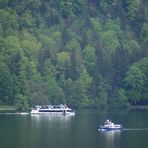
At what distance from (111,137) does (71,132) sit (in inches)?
179

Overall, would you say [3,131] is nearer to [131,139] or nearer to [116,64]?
[131,139]

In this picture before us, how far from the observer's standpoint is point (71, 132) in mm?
119438

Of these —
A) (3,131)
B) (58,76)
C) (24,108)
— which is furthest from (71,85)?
(3,131)

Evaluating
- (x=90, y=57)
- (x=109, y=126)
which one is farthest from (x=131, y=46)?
(x=109, y=126)

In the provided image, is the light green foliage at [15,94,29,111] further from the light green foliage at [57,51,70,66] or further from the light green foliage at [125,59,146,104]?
the light green foliage at [125,59,146,104]

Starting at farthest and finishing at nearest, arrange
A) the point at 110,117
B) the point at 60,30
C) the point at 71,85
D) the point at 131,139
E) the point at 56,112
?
the point at 60,30 < the point at 71,85 < the point at 56,112 < the point at 110,117 < the point at 131,139

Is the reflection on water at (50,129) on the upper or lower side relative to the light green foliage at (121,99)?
lower

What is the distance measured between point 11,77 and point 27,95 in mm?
3940

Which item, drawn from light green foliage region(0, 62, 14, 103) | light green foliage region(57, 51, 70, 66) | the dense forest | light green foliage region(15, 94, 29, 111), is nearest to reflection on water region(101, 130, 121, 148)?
light green foliage region(15, 94, 29, 111)

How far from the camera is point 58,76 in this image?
179m

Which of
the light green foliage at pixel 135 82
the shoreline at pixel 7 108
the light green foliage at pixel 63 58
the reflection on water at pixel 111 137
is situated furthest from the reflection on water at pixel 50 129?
the light green foliage at pixel 63 58

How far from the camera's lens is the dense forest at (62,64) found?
170 metres

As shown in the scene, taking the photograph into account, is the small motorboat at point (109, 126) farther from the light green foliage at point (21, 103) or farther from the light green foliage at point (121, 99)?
the light green foliage at point (121, 99)

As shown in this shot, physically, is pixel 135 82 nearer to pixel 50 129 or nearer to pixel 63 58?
pixel 63 58
